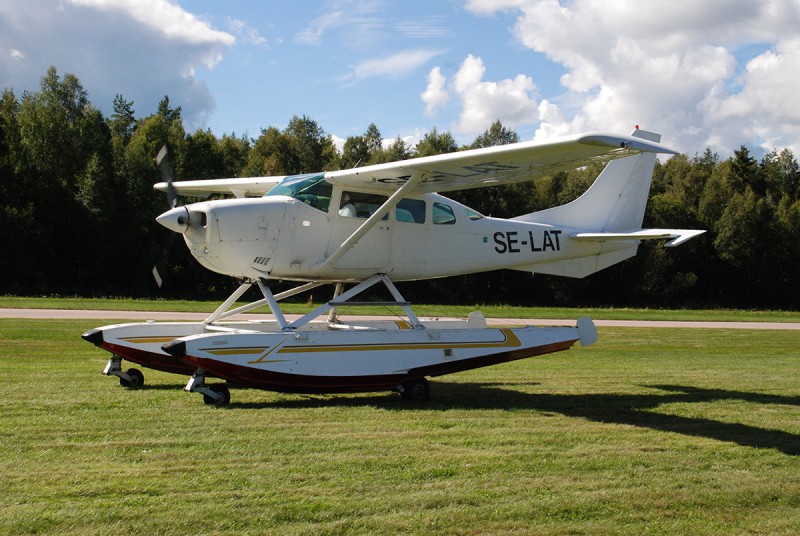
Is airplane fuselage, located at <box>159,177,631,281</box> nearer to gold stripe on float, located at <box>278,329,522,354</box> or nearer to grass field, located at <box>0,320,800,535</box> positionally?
gold stripe on float, located at <box>278,329,522,354</box>

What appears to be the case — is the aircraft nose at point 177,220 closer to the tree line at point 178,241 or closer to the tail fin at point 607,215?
the tail fin at point 607,215

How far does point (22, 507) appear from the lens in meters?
5.25

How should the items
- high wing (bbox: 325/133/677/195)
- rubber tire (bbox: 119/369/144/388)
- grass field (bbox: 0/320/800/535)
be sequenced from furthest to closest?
1. rubber tire (bbox: 119/369/144/388)
2. high wing (bbox: 325/133/677/195)
3. grass field (bbox: 0/320/800/535)

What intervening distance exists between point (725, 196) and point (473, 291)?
81.7 feet

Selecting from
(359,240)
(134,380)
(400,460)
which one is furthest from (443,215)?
(400,460)

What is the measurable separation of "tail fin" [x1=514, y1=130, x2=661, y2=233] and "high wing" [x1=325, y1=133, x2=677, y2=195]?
3.02 m

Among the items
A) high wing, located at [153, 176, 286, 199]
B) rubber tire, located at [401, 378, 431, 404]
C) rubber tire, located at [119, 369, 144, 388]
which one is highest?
high wing, located at [153, 176, 286, 199]

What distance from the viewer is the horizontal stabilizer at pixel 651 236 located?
12465mm

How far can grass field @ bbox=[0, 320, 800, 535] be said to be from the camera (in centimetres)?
530

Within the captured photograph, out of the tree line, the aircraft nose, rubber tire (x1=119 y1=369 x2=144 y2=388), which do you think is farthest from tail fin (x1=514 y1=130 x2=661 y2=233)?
the tree line

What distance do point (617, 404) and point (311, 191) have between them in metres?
5.27

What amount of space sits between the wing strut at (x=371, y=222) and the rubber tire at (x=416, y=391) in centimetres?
211

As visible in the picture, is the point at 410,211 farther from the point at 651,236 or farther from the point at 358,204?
the point at 651,236

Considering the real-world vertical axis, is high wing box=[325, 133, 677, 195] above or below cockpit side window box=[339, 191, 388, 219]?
above
